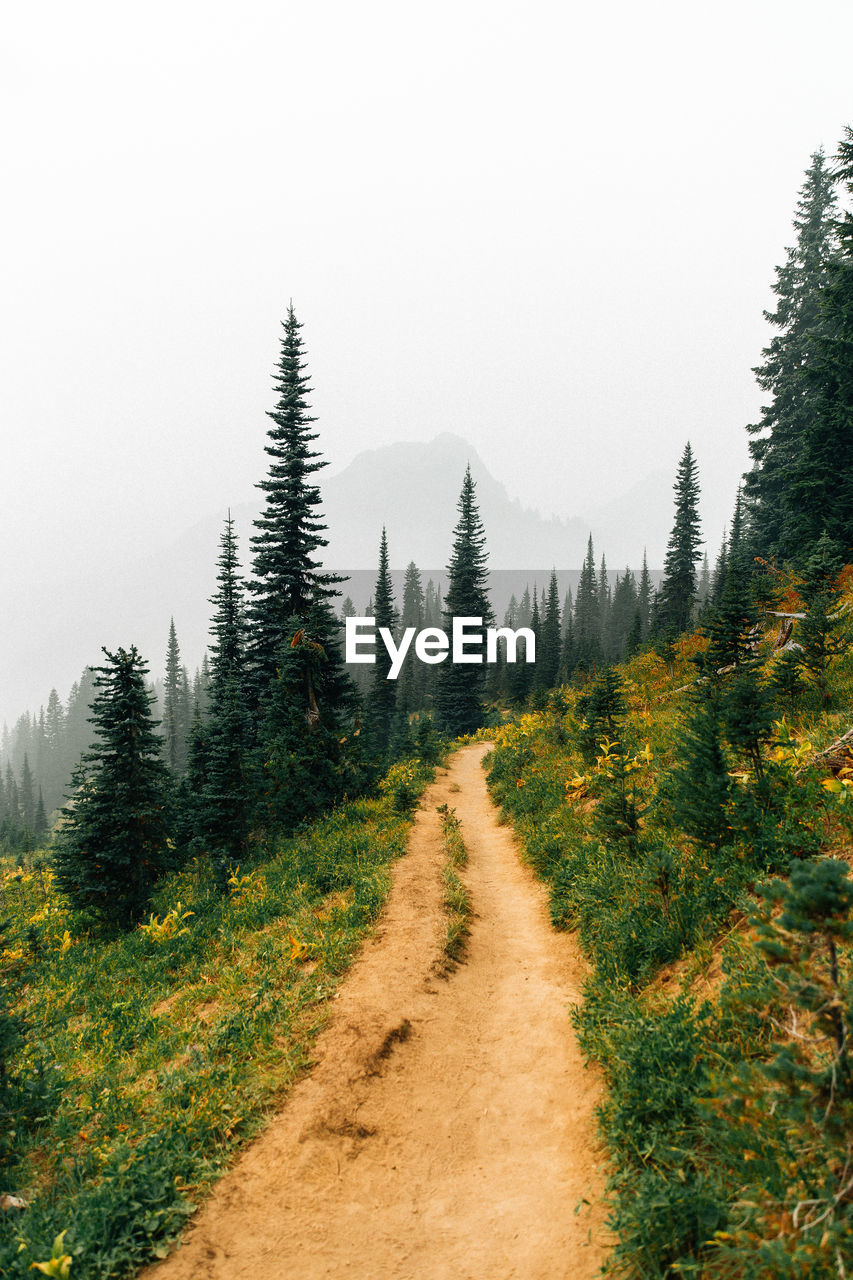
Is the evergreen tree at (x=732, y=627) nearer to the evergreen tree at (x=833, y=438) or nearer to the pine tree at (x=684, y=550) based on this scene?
the evergreen tree at (x=833, y=438)

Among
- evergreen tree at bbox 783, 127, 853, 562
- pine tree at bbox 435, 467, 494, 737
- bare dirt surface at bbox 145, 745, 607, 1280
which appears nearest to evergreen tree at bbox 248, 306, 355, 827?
bare dirt surface at bbox 145, 745, 607, 1280

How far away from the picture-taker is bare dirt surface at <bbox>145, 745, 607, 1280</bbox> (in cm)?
395

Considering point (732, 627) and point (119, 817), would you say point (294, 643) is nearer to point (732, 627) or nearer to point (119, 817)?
point (119, 817)

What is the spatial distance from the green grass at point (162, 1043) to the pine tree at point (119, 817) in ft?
2.89

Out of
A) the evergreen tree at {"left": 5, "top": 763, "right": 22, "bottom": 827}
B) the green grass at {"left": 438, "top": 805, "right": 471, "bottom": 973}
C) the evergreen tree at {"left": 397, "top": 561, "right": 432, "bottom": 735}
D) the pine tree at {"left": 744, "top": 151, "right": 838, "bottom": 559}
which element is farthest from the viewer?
the evergreen tree at {"left": 5, "top": 763, "right": 22, "bottom": 827}

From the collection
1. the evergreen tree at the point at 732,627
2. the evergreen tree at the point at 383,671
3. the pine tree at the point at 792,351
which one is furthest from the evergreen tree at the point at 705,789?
the evergreen tree at the point at 383,671

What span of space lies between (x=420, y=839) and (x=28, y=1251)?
9.61 meters

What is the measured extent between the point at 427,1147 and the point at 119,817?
10.7m

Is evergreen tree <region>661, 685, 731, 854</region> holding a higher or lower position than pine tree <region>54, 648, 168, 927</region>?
higher

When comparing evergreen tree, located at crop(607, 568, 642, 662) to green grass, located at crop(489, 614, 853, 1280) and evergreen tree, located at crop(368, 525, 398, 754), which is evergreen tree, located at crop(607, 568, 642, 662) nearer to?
evergreen tree, located at crop(368, 525, 398, 754)

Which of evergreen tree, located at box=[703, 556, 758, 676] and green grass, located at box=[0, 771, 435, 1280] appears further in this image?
evergreen tree, located at box=[703, 556, 758, 676]

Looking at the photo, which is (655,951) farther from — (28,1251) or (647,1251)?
(28,1251)

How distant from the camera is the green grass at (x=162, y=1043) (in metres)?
4.12

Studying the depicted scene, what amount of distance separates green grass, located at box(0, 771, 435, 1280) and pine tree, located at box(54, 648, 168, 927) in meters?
0.88
